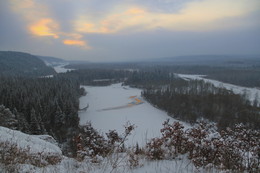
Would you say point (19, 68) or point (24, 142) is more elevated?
point (19, 68)

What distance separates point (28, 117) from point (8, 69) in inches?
4402

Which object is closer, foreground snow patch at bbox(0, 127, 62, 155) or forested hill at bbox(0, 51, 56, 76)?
foreground snow patch at bbox(0, 127, 62, 155)

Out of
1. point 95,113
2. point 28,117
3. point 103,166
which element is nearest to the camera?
point 103,166

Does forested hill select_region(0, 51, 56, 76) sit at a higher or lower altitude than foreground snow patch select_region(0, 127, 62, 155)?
higher

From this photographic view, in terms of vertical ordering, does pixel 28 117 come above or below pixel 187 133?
below

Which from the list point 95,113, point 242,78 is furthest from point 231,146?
point 242,78

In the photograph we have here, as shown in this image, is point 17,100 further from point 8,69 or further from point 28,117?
point 8,69

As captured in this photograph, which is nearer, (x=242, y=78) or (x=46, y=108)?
(x=46, y=108)

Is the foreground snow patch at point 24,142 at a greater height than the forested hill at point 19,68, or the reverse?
the forested hill at point 19,68

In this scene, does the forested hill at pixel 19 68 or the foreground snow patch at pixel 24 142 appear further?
the forested hill at pixel 19 68

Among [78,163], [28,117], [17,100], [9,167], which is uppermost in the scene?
[9,167]

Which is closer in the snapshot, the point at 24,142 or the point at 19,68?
the point at 24,142

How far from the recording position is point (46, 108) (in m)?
29.1

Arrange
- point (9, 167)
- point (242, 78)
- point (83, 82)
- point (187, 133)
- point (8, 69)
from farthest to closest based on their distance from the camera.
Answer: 1. point (8, 69)
2. point (83, 82)
3. point (242, 78)
4. point (187, 133)
5. point (9, 167)
